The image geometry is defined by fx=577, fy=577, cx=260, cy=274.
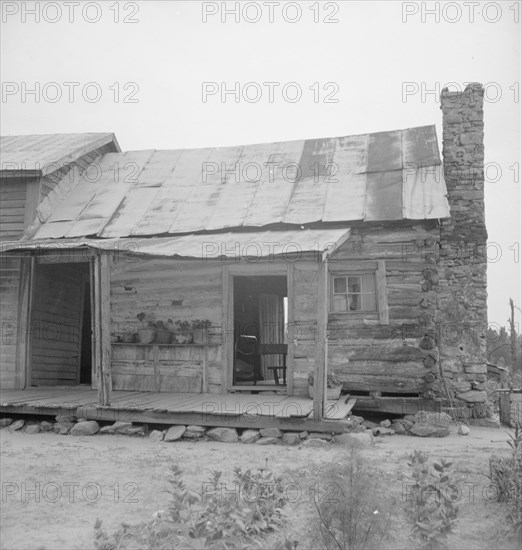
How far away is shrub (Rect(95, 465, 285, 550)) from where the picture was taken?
4.04 m

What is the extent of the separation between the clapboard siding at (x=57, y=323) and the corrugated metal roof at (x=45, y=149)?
6.63 feet

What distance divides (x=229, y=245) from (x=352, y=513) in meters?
5.20

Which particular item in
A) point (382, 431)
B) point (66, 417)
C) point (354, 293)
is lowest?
point (382, 431)

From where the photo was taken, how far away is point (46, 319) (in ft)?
37.7

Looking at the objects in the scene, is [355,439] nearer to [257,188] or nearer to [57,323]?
[257,188]

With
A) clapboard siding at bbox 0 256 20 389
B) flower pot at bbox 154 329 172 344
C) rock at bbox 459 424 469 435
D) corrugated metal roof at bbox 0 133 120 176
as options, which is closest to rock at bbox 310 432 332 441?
rock at bbox 459 424 469 435

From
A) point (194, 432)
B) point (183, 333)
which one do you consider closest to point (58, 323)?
point (183, 333)

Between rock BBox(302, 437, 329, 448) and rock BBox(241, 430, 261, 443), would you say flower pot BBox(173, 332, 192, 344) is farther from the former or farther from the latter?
rock BBox(302, 437, 329, 448)

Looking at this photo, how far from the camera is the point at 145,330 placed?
1055 cm

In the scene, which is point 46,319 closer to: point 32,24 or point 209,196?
point 209,196

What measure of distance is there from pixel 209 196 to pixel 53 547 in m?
8.27

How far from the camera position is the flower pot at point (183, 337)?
10.5 meters

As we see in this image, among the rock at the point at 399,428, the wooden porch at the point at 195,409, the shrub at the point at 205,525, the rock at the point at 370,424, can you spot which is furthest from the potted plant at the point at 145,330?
the shrub at the point at 205,525

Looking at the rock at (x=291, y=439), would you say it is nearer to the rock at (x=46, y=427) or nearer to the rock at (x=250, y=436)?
the rock at (x=250, y=436)
